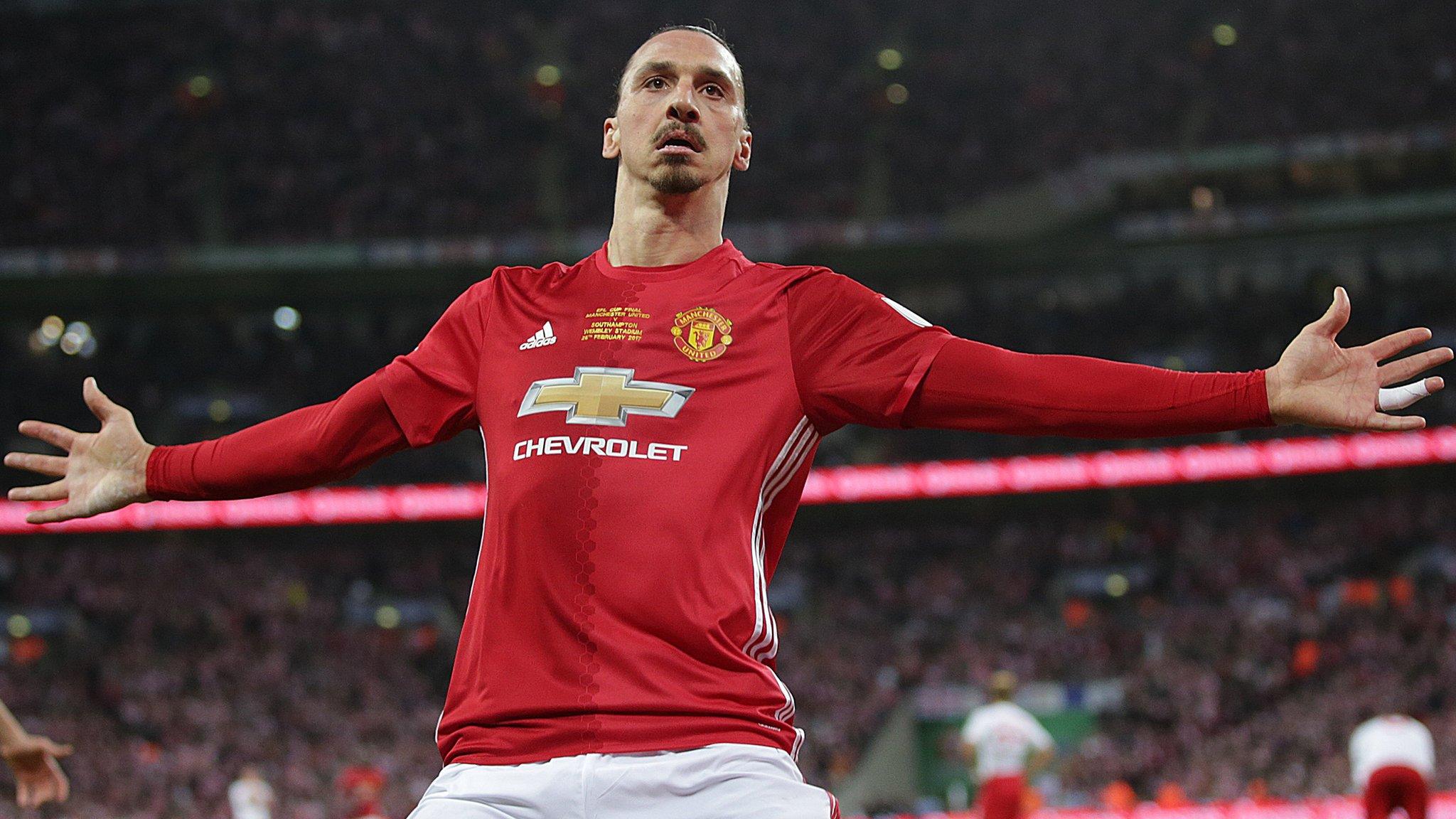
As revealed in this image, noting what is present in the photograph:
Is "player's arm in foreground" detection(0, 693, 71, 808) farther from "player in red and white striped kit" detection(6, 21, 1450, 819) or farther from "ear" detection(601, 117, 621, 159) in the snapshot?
"ear" detection(601, 117, 621, 159)

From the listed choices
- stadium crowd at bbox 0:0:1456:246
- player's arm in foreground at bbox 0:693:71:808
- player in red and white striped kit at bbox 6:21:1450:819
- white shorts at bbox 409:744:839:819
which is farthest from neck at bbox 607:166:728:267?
stadium crowd at bbox 0:0:1456:246

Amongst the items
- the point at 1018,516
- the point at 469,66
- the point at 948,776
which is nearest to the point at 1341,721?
the point at 948,776

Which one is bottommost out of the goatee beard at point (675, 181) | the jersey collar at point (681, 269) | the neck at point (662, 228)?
the jersey collar at point (681, 269)

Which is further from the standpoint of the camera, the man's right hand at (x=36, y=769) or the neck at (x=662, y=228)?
the man's right hand at (x=36, y=769)

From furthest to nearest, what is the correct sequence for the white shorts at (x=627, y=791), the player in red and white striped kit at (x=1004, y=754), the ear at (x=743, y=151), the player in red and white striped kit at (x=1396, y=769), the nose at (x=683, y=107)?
the player in red and white striped kit at (x=1004, y=754)
the player in red and white striped kit at (x=1396, y=769)
the ear at (x=743, y=151)
the nose at (x=683, y=107)
the white shorts at (x=627, y=791)

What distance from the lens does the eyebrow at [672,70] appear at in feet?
9.98

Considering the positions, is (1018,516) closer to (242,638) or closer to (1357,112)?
(1357,112)

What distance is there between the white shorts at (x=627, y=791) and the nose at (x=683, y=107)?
1279mm

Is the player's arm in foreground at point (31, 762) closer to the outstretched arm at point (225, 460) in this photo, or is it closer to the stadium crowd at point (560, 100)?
the outstretched arm at point (225, 460)

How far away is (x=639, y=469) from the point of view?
8.48ft

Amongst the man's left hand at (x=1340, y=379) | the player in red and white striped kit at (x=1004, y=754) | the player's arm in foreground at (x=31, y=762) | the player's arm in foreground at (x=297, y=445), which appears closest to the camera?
the man's left hand at (x=1340, y=379)

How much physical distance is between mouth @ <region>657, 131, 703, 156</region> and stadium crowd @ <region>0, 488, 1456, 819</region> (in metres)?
17.4

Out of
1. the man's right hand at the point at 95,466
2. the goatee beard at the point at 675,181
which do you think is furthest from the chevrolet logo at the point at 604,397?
the man's right hand at the point at 95,466

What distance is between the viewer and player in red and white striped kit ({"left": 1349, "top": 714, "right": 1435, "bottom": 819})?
9.27m
